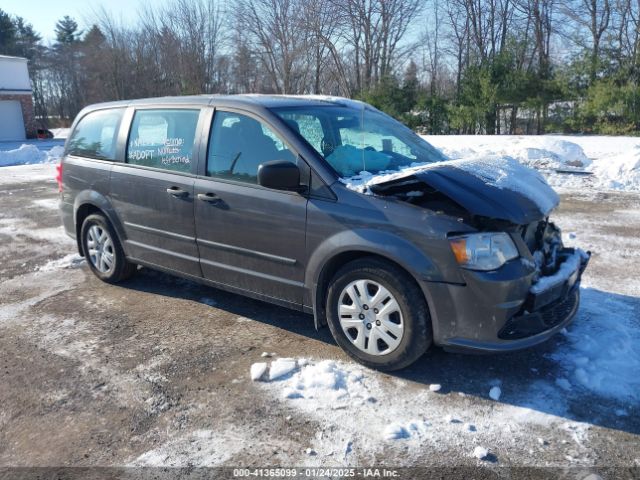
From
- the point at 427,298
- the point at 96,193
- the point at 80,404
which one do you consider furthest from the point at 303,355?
the point at 96,193

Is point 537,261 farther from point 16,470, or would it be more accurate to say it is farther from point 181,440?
point 16,470

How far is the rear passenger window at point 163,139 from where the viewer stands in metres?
4.36

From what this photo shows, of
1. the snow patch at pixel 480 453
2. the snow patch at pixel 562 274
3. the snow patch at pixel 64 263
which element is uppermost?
the snow patch at pixel 562 274

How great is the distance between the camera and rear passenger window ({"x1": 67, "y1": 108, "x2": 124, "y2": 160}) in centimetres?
504

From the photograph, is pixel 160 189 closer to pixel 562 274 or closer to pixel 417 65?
pixel 562 274

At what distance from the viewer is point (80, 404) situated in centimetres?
327

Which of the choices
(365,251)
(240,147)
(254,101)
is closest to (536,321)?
(365,251)

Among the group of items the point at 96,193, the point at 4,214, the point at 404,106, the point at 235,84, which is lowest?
the point at 4,214

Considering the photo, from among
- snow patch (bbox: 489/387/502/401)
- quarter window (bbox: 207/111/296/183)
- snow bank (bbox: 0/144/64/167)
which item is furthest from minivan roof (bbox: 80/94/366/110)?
snow bank (bbox: 0/144/64/167)

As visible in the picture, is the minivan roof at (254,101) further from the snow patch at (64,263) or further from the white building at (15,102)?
the white building at (15,102)

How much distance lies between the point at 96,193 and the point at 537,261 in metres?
4.04

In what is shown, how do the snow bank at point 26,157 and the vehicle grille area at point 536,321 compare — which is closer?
the vehicle grille area at point 536,321

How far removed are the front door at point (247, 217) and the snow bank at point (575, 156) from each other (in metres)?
5.78

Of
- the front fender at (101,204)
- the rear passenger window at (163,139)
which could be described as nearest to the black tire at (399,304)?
the rear passenger window at (163,139)
